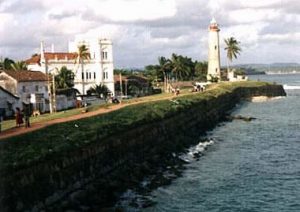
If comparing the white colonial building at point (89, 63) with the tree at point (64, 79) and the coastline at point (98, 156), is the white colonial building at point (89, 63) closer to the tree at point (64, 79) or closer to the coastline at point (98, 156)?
the tree at point (64, 79)

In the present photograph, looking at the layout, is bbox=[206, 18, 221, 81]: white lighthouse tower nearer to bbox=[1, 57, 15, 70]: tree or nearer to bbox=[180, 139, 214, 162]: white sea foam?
bbox=[1, 57, 15, 70]: tree

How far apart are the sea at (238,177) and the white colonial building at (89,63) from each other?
33854 millimetres

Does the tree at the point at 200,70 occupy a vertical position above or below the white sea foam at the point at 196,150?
above

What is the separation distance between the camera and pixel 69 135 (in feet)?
117

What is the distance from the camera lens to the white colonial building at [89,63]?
90125mm

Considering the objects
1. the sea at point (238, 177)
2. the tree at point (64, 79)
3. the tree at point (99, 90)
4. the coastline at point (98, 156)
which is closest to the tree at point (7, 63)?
the tree at point (64, 79)

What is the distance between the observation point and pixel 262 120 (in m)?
77.8

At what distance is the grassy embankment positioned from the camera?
1126 inches

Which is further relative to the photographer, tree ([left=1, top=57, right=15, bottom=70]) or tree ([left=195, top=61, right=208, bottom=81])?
tree ([left=195, top=61, right=208, bottom=81])

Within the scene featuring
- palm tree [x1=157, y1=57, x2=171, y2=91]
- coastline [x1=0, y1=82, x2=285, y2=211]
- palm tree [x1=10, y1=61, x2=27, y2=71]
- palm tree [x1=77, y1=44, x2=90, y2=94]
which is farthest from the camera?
palm tree [x1=157, y1=57, x2=171, y2=91]

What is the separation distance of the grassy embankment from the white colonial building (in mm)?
34894

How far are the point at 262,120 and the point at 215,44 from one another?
6169 centimetres

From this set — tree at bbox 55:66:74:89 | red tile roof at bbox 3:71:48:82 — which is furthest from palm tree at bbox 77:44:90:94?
red tile roof at bbox 3:71:48:82

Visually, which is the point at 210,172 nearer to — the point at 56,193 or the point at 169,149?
the point at 169,149
